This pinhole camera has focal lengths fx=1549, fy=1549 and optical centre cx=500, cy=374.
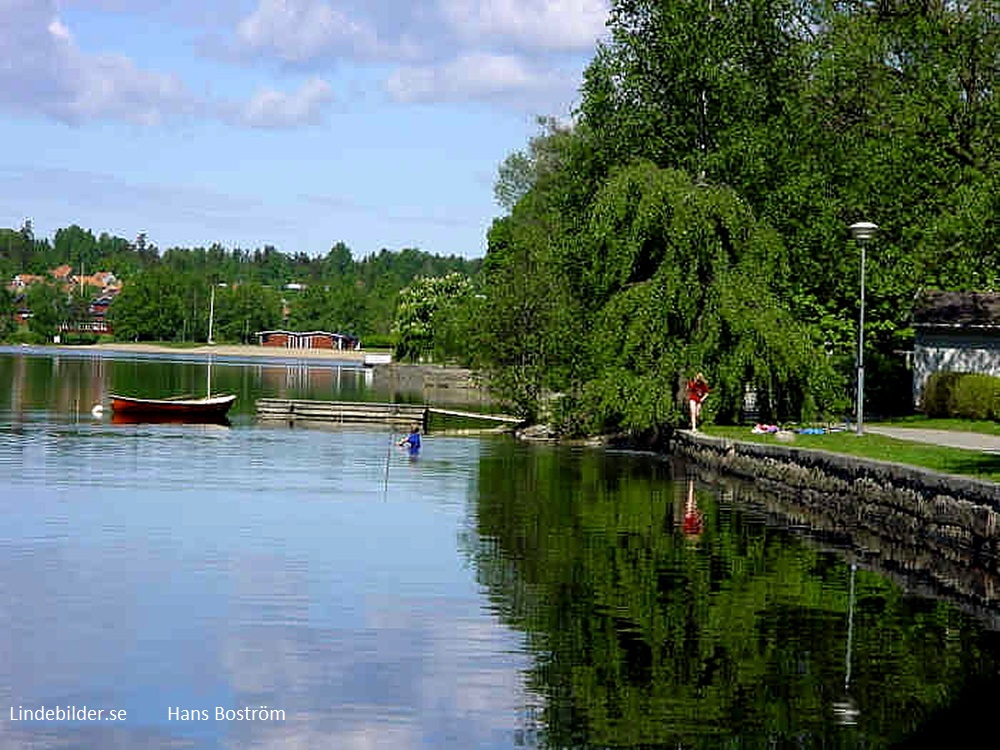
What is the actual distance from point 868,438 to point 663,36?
18373 mm

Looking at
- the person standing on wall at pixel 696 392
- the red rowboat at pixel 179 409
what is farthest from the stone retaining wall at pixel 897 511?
the red rowboat at pixel 179 409

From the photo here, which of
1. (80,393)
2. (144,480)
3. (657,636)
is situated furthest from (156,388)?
(657,636)

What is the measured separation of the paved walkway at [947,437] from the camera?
34.1 meters

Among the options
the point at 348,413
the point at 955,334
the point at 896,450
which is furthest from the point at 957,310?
the point at 348,413

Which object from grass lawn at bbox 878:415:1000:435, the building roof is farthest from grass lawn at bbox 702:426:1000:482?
the building roof

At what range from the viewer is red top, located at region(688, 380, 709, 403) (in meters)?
44.3

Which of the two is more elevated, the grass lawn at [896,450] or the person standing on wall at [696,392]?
the person standing on wall at [696,392]

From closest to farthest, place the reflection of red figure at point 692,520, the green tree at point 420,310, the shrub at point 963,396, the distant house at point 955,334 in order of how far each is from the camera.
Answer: the reflection of red figure at point 692,520 → the shrub at point 963,396 → the distant house at point 955,334 → the green tree at point 420,310

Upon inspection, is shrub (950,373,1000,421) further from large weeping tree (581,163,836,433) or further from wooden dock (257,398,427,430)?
wooden dock (257,398,427,430)

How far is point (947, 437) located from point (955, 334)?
15417 millimetres

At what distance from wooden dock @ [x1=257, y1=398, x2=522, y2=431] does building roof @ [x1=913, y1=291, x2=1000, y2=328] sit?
16.5 meters

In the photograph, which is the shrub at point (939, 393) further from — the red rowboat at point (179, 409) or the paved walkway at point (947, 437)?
the red rowboat at point (179, 409)

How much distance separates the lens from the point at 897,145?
169 ft

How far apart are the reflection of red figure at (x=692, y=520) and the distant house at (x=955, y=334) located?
22.8 meters
